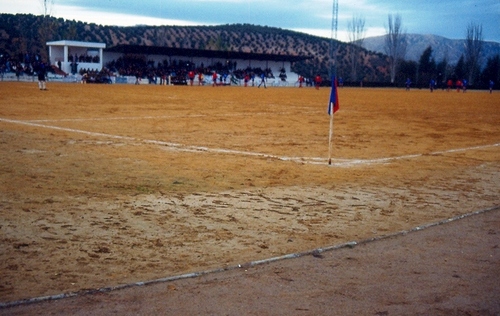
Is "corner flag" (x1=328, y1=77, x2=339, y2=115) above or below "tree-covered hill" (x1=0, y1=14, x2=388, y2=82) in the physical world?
below

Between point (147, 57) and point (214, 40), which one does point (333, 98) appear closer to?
point (147, 57)

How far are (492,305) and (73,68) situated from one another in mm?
70379

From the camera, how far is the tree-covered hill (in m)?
107

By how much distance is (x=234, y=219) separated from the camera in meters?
7.10

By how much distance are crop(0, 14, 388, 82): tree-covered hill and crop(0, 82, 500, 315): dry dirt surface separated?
90.7 meters

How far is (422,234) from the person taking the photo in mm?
6648

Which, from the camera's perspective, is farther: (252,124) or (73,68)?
(73,68)

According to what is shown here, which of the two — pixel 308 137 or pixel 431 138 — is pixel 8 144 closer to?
pixel 308 137

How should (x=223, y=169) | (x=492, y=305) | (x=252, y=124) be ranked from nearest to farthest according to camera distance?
(x=492, y=305) < (x=223, y=169) < (x=252, y=124)

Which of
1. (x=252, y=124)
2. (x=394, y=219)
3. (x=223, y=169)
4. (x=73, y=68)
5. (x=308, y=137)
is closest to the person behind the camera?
(x=394, y=219)

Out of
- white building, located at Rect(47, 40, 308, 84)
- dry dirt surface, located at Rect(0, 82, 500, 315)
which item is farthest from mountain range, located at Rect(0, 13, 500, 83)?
dry dirt surface, located at Rect(0, 82, 500, 315)

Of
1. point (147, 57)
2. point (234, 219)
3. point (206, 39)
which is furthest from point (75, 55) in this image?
point (206, 39)

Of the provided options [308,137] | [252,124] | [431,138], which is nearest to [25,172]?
[308,137]

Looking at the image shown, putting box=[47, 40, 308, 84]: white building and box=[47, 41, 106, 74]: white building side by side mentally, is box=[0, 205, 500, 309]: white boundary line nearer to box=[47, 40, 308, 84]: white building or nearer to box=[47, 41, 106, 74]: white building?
box=[47, 40, 308, 84]: white building
